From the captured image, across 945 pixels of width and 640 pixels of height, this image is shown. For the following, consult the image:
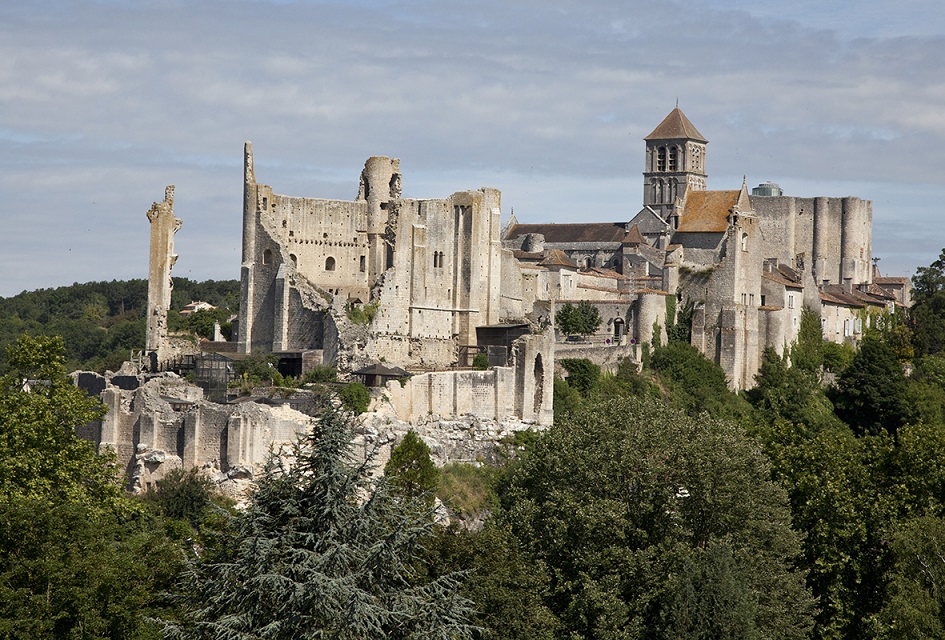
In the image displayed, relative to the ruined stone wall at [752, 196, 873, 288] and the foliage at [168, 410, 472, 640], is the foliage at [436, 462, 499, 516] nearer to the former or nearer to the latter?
the foliage at [168, 410, 472, 640]

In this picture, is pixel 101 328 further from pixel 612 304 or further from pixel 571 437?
pixel 571 437

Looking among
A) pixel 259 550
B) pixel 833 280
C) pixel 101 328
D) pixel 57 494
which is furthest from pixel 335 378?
pixel 101 328

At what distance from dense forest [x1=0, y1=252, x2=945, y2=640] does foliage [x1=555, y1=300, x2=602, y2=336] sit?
16.6 metres

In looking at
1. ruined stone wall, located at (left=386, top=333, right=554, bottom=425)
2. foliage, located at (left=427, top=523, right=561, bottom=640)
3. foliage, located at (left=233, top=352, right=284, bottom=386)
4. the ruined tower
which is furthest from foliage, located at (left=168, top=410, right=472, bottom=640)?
the ruined tower

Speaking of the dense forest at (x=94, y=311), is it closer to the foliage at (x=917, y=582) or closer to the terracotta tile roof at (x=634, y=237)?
the terracotta tile roof at (x=634, y=237)

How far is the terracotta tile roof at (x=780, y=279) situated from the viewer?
70.2 m

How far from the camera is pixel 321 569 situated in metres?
20.6

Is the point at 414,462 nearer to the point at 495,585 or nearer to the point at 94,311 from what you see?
the point at 495,585

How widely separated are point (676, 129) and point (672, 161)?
107 inches

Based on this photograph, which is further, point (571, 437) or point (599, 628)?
point (571, 437)

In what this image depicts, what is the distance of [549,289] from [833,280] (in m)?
26.9

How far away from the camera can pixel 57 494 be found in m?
32.5

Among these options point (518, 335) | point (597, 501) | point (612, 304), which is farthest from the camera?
point (612, 304)

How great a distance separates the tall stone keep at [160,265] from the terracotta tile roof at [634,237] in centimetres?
2980
